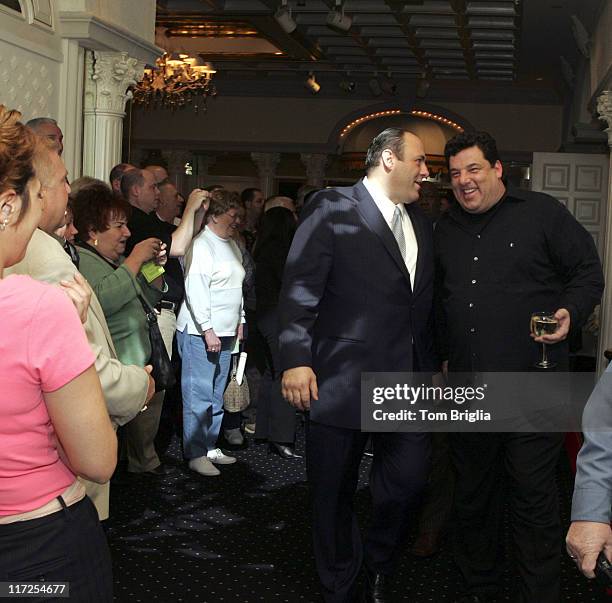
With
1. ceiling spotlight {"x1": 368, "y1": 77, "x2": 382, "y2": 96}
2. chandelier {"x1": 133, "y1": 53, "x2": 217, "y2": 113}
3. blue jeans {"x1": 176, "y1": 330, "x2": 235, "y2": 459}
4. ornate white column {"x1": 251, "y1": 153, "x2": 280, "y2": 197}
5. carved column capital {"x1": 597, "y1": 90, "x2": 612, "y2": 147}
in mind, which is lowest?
blue jeans {"x1": 176, "y1": 330, "x2": 235, "y2": 459}

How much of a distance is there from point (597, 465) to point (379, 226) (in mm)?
1768

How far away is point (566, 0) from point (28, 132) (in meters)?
9.17

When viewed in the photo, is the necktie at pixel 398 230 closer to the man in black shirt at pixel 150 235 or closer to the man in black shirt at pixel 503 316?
the man in black shirt at pixel 503 316

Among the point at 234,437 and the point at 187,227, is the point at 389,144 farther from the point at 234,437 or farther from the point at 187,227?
the point at 234,437

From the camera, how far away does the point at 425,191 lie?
245 inches

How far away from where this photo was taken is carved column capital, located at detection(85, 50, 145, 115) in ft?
22.6

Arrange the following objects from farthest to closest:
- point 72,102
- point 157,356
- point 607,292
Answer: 1. point 607,292
2. point 72,102
3. point 157,356

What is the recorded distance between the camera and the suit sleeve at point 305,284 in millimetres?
Answer: 3566

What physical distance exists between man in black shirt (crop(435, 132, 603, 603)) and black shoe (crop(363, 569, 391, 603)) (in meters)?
0.32

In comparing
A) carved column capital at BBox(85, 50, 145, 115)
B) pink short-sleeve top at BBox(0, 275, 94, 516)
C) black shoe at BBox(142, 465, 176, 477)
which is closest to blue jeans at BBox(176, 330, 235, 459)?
black shoe at BBox(142, 465, 176, 477)

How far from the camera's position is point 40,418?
1698 mm

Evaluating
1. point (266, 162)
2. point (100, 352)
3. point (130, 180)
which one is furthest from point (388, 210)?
point (266, 162)

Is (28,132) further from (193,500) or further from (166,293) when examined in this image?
(166,293)

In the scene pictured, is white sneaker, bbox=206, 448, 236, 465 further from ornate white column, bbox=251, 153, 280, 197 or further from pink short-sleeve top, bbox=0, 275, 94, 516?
ornate white column, bbox=251, 153, 280, 197
